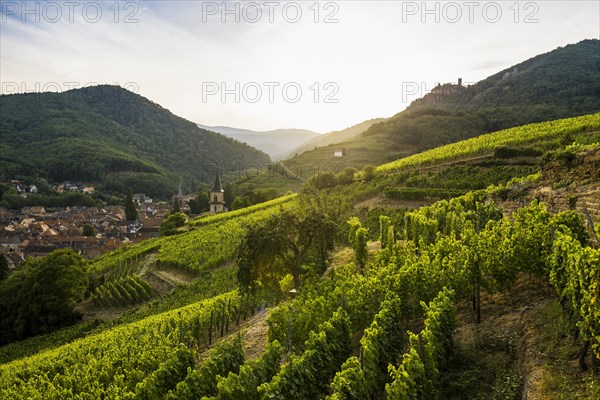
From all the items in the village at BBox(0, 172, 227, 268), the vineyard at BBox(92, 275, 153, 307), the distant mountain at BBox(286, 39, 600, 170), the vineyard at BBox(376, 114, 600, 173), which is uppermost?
the distant mountain at BBox(286, 39, 600, 170)

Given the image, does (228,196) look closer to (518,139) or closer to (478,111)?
(518,139)

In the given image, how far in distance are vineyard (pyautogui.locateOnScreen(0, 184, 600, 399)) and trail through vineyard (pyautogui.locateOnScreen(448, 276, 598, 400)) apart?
1.59 ft

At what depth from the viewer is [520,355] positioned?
31.0ft

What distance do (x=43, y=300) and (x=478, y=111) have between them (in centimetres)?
10352

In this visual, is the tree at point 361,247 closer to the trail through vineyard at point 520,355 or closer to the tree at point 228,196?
the trail through vineyard at point 520,355

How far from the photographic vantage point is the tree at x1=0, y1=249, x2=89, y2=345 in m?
35.1

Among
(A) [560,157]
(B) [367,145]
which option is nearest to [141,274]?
(A) [560,157]

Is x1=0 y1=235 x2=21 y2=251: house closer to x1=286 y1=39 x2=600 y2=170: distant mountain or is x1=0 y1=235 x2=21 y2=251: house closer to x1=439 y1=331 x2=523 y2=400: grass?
x1=286 y1=39 x2=600 y2=170: distant mountain

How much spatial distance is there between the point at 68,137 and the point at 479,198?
20135 cm

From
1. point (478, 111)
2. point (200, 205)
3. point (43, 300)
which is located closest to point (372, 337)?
point (43, 300)

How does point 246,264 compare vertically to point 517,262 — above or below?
below

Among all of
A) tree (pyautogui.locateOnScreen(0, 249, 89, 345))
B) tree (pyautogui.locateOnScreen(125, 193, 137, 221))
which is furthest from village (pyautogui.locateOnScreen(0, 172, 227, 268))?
tree (pyautogui.locateOnScreen(0, 249, 89, 345))

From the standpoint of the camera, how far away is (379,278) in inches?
593

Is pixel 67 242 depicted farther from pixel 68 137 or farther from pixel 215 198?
pixel 68 137
